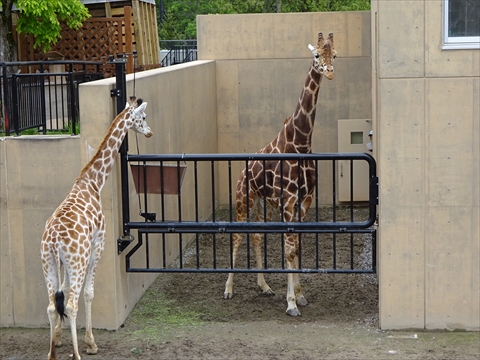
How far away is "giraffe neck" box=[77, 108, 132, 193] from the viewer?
662cm

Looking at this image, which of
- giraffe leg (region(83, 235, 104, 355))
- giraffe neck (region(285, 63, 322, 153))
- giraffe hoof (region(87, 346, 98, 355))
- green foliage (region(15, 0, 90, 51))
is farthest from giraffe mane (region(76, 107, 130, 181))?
green foliage (region(15, 0, 90, 51))

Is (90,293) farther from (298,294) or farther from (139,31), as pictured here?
(139,31)

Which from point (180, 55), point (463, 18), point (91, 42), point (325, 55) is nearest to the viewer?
point (463, 18)

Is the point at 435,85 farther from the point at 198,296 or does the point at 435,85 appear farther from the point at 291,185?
the point at 198,296

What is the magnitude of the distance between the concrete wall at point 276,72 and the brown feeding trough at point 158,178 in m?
5.96

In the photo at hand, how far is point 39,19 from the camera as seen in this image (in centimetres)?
1767

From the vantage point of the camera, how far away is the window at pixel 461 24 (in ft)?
21.0

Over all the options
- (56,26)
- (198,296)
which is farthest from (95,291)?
(56,26)

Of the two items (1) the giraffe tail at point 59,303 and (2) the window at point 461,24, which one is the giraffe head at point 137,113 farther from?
(2) the window at point 461,24

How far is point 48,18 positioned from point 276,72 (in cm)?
663

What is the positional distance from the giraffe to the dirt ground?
429mm

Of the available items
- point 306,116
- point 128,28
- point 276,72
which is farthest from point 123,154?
point 128,28

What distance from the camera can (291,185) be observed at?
25.7ft

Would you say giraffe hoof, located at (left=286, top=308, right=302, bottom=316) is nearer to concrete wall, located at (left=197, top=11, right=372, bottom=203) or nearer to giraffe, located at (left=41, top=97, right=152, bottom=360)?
giraffe, located at (left=41, top=97, right=152, bottom=360)
